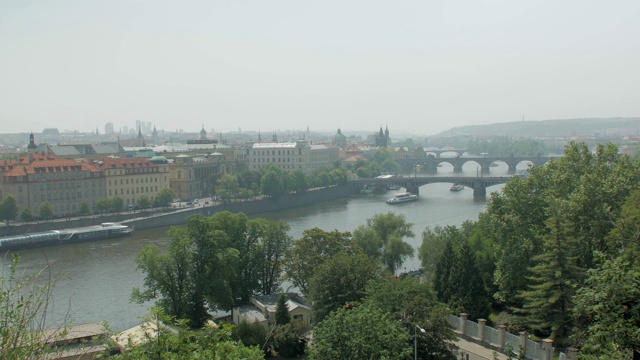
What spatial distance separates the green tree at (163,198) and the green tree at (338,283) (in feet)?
105

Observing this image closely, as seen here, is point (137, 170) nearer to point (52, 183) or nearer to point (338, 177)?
point (52, 183)

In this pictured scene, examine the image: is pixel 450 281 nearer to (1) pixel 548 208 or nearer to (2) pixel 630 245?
(1) pixel 548 208

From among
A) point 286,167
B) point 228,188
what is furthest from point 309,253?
point 286,167

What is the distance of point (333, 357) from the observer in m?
12.1

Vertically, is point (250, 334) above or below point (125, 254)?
above

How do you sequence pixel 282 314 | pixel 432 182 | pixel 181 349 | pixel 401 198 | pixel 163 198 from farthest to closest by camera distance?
pixel 432 182, pixel 401 198, pixel 163 198, pixel 282 314, pixel 181 349

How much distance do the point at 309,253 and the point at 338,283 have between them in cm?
377

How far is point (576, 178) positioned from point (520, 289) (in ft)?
11.9

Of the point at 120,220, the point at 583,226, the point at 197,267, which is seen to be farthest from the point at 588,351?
the point at 120,220

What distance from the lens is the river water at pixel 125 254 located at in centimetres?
2234

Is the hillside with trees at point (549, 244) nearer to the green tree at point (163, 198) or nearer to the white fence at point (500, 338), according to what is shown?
the white fence at point (500, 338)

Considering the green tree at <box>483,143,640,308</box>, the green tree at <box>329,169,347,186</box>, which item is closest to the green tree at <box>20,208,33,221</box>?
the green tree at <box>329,169,347,186</box>

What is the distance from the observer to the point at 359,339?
11.9 m

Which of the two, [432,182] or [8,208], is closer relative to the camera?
[8,208]
